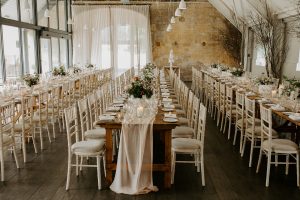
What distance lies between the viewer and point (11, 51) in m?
9.39

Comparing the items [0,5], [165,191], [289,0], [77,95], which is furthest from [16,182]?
[289,0]

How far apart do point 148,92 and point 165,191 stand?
1.38 meters

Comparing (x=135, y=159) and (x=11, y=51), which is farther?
(x=11, y=51)

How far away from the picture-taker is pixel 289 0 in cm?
832

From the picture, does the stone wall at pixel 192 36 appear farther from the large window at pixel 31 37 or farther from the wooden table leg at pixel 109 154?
the wooden table leg at pixel 109 154

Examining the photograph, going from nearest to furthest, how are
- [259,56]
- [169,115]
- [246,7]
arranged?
[169,115] < [246,7] < [259,56]

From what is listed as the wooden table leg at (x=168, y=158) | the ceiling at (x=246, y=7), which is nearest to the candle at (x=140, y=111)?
the wooden table leg at (x=168, y=158)

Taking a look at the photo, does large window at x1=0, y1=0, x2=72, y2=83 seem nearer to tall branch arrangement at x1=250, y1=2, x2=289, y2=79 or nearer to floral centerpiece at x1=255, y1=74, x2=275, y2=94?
floral centerpiece at x1=255, y1=74, x2=275, y2=94

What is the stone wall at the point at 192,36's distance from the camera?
1583 cm

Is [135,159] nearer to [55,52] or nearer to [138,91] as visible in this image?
[138,91]

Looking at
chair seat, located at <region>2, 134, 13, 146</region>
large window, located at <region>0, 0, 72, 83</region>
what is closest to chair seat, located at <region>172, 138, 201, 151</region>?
chair seat, located at <region>2, 134, 13, 146</region>

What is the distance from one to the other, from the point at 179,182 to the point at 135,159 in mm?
727

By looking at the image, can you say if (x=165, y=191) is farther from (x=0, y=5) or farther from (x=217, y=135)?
(x=0, y=5)

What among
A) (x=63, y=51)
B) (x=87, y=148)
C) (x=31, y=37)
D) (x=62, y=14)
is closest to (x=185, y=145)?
(x=87, y=148)
